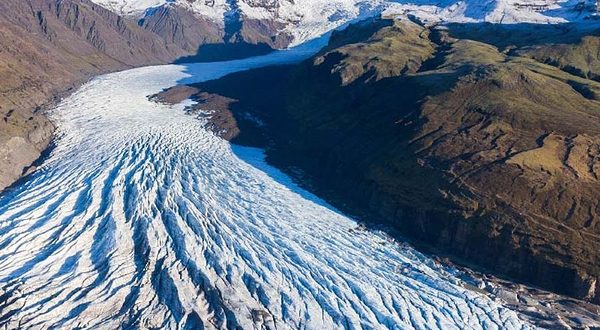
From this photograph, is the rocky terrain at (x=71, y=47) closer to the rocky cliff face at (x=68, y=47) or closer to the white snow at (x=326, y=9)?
the rocky cliff face at (x=68, y=47)

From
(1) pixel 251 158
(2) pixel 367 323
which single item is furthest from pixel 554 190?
(1) pixel 251 158

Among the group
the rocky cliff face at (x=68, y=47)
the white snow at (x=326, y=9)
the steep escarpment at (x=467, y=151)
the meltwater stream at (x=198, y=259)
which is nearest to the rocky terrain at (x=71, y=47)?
the rocky cliff face at (x=68, y=47)

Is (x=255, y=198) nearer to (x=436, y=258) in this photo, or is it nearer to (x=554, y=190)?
(x=436, y=258)

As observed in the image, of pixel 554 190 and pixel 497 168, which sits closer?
pixel 554 190

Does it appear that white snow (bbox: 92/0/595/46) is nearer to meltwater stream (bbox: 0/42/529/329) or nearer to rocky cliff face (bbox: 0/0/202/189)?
rocky cliff face (bbox: 0/0/202/189)

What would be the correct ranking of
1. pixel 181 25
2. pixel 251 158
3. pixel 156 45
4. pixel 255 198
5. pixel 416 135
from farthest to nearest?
pixel 181 25, pixel 156 45, pixel 251 158, pixel 416 135, pixel 255 198

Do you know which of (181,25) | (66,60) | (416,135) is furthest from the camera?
(181,25)

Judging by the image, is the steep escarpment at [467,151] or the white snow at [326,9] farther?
the white snow at [326,9]
